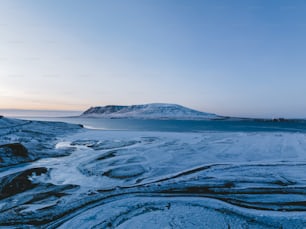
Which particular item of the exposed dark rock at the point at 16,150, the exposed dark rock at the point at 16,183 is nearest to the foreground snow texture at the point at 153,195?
the exposed dark rock at the point at 16,183

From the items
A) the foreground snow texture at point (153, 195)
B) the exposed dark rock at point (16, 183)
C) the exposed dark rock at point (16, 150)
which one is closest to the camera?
the foreground snow texture at point (153, 195)

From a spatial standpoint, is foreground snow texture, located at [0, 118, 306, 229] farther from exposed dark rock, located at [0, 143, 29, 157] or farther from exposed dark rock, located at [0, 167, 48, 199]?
exposed dark rock, located at [0, 143, 29, 157]

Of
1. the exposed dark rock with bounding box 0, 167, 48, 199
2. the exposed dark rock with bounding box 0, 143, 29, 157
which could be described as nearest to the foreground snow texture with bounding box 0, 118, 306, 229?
the exposed dark rock with bounding box 0, 167, 48, 199

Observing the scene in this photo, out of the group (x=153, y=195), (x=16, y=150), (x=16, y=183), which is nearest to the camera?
(x=153, y=195)

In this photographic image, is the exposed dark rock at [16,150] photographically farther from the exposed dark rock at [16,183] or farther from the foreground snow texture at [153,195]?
the exposed dark rock at [16,183]

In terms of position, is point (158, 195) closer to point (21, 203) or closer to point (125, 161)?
point (21, 203)

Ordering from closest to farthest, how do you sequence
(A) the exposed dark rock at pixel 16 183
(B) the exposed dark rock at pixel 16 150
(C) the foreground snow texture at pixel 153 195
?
1. (C) the foreground snow texture at pixel 153 195
2. (A) the exposed dark rock at pixel 16 183
3. (B) the exposed dark rock at pixel 16 150

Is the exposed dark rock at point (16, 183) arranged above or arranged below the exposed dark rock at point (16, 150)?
below

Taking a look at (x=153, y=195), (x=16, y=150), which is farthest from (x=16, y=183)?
(x=153, y=195)

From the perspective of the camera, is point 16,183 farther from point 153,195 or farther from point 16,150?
point 153,195

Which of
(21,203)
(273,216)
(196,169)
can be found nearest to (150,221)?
(273,216)

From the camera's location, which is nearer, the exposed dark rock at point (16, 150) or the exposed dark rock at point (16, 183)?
the exposed dark rock at point (16, 183)
